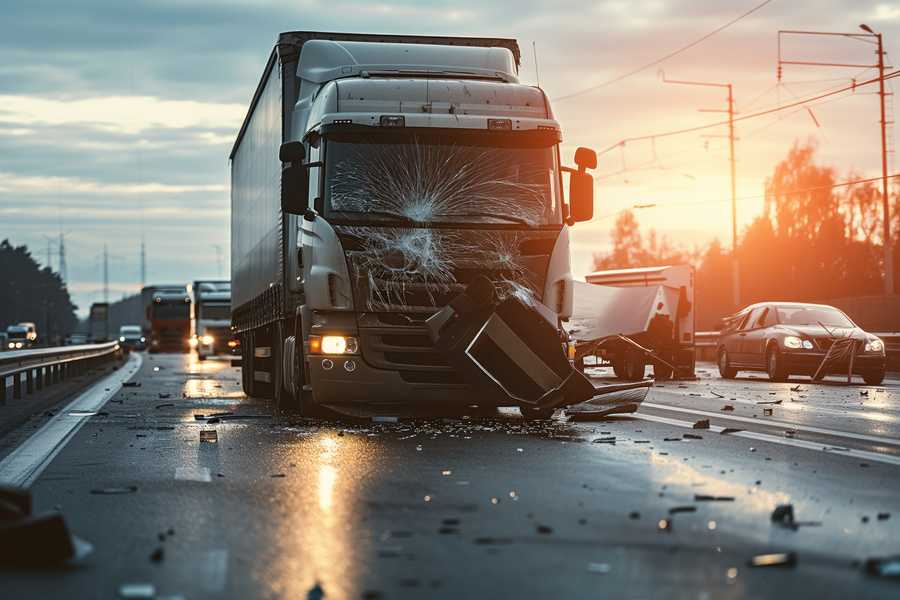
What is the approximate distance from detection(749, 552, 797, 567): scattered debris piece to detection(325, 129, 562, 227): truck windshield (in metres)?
7.50

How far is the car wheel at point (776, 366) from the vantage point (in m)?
25.5

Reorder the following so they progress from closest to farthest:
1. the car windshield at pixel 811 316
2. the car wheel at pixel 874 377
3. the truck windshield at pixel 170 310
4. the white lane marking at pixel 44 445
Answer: the white lane marking at pixel 44 445 → the car wheel at pixel 874 377 → the car windshield at pixel 811 316 → the truck windshield at pixel 170 310

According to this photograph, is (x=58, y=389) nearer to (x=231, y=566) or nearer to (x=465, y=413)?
(x=465, y=413)

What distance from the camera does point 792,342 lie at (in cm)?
2548

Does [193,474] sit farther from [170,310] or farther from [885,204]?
[170,310]

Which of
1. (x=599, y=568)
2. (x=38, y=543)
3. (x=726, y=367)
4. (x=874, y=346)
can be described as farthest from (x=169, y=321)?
(x=599, y=568)

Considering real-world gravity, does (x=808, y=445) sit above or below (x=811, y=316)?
below

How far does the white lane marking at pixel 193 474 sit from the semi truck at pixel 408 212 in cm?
330

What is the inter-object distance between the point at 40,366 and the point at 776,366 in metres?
12.9

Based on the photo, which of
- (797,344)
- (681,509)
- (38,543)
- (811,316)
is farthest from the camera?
(811,316)

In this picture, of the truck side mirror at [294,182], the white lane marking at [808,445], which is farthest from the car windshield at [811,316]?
the truck side mirror at [294,182]

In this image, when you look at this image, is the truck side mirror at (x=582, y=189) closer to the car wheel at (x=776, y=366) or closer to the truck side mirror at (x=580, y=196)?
the truck side mirror at (x=580, y=196)

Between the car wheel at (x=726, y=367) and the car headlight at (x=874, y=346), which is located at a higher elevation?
the car headlight at (x=874, y=346)

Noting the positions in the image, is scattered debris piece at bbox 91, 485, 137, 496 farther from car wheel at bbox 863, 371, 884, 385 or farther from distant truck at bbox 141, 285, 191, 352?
distant truck at bbox 141, 285, 191, 352
